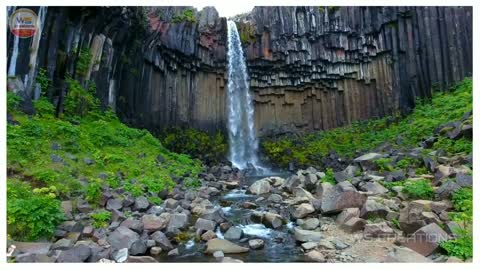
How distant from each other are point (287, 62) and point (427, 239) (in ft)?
68.8

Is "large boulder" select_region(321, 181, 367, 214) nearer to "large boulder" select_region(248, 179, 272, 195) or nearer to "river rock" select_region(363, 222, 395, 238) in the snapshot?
"river rock" select_region(363, 222, 395, 238)

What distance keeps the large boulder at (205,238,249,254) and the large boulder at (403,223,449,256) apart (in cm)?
265

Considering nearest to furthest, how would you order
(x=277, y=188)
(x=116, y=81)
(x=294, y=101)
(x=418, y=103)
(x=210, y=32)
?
1. (x=277, y=188)
2. (x=116, y=81)
3. (x=418, y=103)
4. (x=210, y=32)
5. (x=294, y=101)

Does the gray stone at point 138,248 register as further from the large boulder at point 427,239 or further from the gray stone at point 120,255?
the large boulder at point 427,239

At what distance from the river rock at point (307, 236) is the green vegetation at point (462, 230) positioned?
1.97m

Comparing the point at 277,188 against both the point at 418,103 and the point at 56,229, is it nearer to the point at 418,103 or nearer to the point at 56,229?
the point at 56,229

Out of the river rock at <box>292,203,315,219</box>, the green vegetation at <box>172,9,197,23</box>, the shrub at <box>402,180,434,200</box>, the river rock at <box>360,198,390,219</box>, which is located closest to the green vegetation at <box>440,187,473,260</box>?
the shrub at <box>402,180,434,200</box>

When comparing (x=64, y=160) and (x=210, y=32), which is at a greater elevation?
(x=210, y=32)

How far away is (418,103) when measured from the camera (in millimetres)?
20297

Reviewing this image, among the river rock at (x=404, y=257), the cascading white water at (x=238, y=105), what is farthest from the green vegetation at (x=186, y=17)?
the river rock at (x=404, y=257)

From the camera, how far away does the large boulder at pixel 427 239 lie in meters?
4.98
